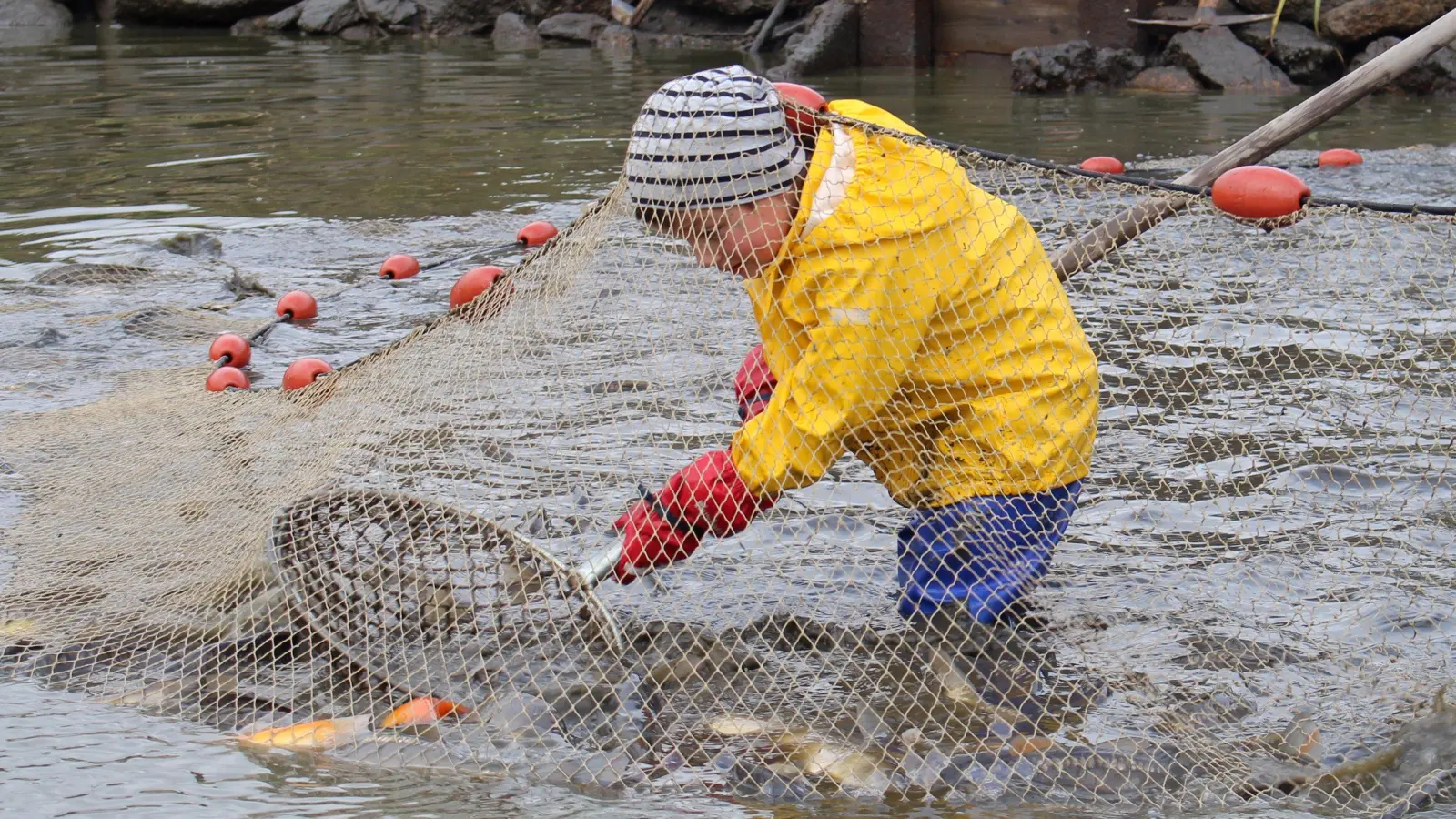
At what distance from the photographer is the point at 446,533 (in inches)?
142

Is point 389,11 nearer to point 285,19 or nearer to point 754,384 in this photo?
point 285,19

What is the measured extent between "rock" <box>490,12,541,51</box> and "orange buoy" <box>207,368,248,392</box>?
13.8 m

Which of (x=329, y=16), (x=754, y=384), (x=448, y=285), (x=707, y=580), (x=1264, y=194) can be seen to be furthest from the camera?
(x=329, y=16)

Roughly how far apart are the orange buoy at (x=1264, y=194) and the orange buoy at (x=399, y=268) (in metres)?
5.10

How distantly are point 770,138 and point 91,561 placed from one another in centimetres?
239

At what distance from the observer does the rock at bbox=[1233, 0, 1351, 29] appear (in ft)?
42.7

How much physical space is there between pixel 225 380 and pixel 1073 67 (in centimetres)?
983

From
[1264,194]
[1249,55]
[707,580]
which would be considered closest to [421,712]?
[707,580]

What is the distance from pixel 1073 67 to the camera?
1329 centimetres

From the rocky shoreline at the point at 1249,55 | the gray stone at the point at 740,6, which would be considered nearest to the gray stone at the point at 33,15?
the gray stone at the point at 740,6

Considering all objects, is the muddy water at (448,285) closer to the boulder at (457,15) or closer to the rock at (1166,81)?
the rock at (1166,81)

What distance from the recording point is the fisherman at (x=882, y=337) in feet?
9.61

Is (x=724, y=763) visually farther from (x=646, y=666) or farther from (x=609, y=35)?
(x=609, y=35)

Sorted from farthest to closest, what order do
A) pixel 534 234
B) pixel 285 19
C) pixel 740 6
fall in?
pixel 285 19, pixel 740 6, pixel 534 234
